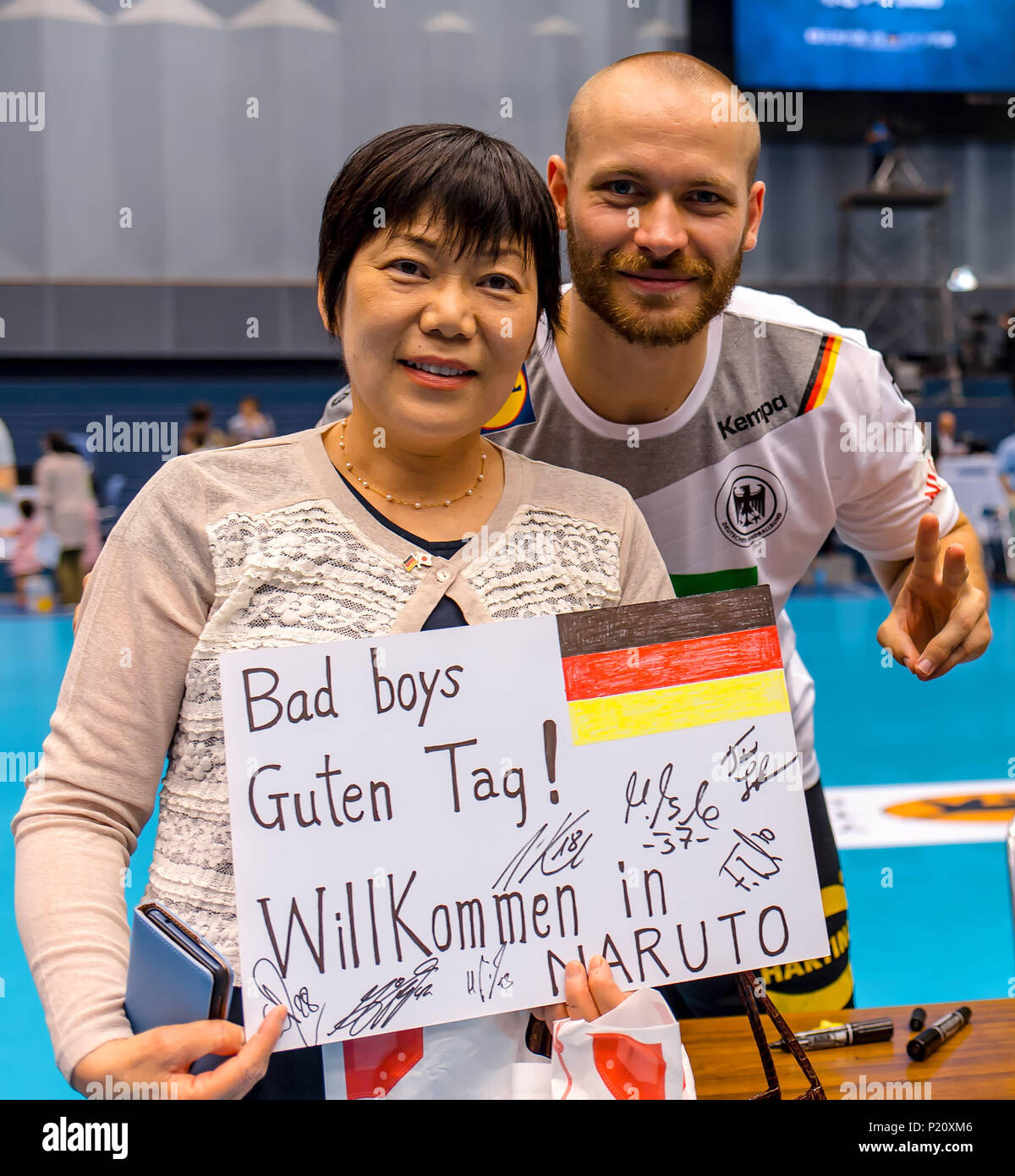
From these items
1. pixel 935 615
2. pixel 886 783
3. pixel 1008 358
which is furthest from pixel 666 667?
pixel 1008 358

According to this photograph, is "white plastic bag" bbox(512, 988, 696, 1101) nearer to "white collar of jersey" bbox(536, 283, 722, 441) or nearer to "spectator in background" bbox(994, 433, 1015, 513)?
"white collar of jersey" bbox(536, 283, 722, 441)

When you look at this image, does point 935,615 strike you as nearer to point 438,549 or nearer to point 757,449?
point 757,449

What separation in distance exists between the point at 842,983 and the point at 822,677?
4.55m

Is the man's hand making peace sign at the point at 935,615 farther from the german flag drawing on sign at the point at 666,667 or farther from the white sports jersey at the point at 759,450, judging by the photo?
the german flag drawing on sign at the point at 666,667

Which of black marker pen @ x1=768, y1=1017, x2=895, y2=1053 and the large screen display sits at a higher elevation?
the large screen display

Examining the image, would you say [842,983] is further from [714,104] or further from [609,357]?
[714,104]

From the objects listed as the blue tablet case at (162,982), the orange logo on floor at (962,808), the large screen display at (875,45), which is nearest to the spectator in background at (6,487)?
the orange logo on floor at (962,808)

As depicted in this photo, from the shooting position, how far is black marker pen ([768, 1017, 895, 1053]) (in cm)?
117

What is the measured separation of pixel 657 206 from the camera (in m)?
1.37

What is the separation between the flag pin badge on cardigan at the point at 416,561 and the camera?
3.39ft

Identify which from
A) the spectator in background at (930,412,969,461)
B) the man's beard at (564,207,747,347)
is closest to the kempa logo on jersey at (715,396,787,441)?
the man's beard at (564,207,747,347)

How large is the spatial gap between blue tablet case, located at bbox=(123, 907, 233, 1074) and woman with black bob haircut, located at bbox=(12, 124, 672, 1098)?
0.7 inches

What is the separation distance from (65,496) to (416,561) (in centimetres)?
783
